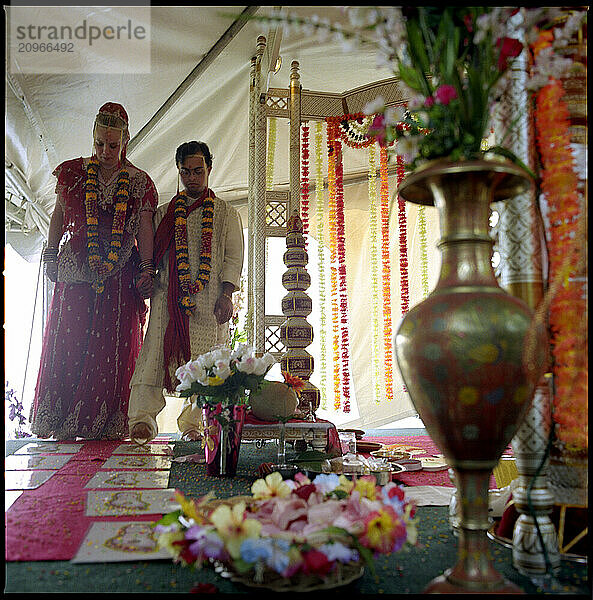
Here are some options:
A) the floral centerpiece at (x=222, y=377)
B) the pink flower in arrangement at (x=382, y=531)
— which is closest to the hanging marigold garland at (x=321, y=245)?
the floral centerpiece at (x=222, y=377)

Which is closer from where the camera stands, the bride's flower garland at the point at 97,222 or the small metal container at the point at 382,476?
the small metal container at the point at 382,476

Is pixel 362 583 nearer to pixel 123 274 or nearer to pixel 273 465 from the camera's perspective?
pixel 273 465

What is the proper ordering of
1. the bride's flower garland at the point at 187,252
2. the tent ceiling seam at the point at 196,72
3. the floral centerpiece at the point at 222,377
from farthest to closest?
the tent ceiling seam at the point at 196,72
the bride's flower garland at the point at 187,252
the floral centerpiece at the point at 222,377

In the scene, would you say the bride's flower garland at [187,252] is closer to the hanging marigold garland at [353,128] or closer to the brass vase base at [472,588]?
the hanging marigold garland at [353,128]

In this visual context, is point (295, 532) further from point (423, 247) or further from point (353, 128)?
point (423, 247)

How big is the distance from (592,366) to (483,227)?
384 millimetres

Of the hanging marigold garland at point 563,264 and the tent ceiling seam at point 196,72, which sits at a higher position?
the tent ceiling seam at point 196,72

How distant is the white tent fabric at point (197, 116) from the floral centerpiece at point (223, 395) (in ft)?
8.48

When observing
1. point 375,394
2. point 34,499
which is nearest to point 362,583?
point 34,499

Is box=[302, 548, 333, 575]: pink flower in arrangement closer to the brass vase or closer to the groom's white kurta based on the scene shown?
the brass vase

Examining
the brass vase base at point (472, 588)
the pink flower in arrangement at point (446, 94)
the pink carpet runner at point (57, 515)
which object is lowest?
the pink carpet runner at point (57, 515)

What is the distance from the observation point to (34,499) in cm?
185

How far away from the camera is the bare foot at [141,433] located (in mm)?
3250

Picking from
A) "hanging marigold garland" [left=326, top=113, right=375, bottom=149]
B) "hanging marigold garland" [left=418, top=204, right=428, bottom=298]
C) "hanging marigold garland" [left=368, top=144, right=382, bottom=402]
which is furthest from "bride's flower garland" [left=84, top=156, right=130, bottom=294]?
"hanging marigold garland" [left=418, top=204, right=428, bottom=298]
